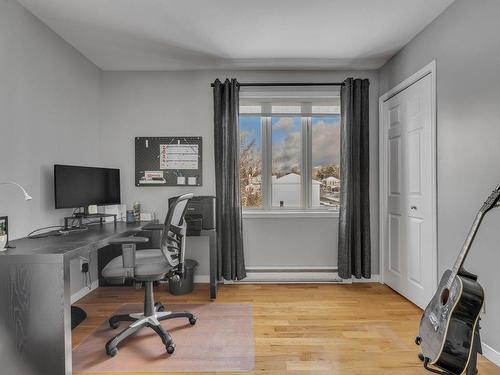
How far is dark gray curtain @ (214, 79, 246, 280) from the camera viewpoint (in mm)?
3504

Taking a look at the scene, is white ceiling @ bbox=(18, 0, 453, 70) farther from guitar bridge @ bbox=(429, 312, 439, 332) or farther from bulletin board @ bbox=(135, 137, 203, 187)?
guitar bridge @ bbox=(429, 312, 439, 332)

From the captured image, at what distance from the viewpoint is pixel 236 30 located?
2.81m

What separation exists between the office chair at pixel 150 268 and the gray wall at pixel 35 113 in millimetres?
869

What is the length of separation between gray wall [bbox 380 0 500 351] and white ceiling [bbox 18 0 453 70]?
0.95ft

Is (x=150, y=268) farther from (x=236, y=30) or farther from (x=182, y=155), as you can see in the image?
(x=236, y=30)

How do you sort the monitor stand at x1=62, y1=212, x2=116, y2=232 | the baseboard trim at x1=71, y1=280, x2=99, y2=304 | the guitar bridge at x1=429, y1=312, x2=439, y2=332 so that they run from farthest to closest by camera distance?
1. the baseboard trim at x1=71, y1=280, x2=99, y2=304
2. the monitor stand at x1=62, y1=212, x2=116, y2=232
3. the guitar bridge at x1=429, y1=312, x2=439, y2=332

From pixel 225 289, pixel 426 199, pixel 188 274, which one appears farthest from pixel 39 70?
pixel 426 199

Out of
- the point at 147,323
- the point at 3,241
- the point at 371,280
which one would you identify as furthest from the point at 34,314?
the point at 371,280

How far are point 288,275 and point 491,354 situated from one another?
1999 millimetres

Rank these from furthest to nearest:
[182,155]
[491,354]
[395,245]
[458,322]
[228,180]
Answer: [182,155], [228,180], [395,245], [491,354], [458,322]

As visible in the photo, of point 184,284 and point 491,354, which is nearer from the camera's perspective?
point 491,354

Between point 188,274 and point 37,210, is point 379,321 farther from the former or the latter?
point 37,210

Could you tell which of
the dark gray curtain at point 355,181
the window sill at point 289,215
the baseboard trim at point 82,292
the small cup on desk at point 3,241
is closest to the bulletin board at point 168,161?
the window sill at point 289,215

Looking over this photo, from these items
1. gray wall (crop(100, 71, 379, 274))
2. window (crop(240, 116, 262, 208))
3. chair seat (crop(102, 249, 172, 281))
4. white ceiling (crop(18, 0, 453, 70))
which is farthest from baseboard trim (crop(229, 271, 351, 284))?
white ceiling (crop(18, 0, 453, 70))
